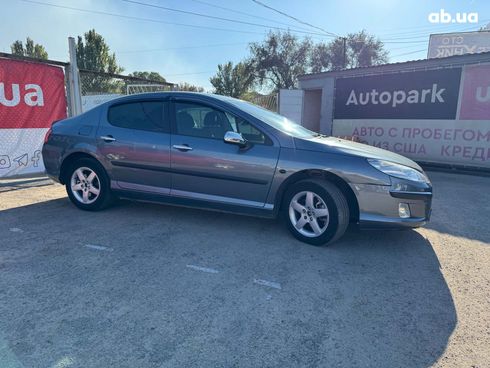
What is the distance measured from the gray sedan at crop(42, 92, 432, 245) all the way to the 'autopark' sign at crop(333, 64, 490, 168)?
624 centimetres

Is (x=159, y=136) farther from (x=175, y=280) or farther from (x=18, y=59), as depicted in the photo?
(x=18, y=59)

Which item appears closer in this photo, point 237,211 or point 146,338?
point 146,338

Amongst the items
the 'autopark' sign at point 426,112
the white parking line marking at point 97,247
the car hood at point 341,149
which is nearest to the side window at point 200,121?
the car hood at point 341,149

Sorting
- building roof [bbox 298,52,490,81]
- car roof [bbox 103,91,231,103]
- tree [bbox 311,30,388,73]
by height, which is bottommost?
car roof [bbox 103,91,231,103]

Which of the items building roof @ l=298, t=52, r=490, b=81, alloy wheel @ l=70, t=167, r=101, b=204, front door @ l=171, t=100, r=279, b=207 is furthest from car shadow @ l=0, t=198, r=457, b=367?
building roof @ l=298, t=52, r=490, b=81

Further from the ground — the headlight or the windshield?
the windshield

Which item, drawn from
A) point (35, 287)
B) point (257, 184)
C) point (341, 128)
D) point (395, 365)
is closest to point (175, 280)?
point (35, 287)

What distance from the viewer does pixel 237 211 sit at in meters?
4.16

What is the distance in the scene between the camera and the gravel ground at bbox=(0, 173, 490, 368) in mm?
2182

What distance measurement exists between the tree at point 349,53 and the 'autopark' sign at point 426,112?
85.6 ft

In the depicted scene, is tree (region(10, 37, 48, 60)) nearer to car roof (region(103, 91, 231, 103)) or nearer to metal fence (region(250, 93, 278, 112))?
metal fence (region(250, 93, 278, 112))

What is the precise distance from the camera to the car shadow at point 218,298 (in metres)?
2.19

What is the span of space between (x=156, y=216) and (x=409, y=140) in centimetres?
809

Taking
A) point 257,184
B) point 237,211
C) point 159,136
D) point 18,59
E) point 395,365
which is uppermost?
point 18,59
